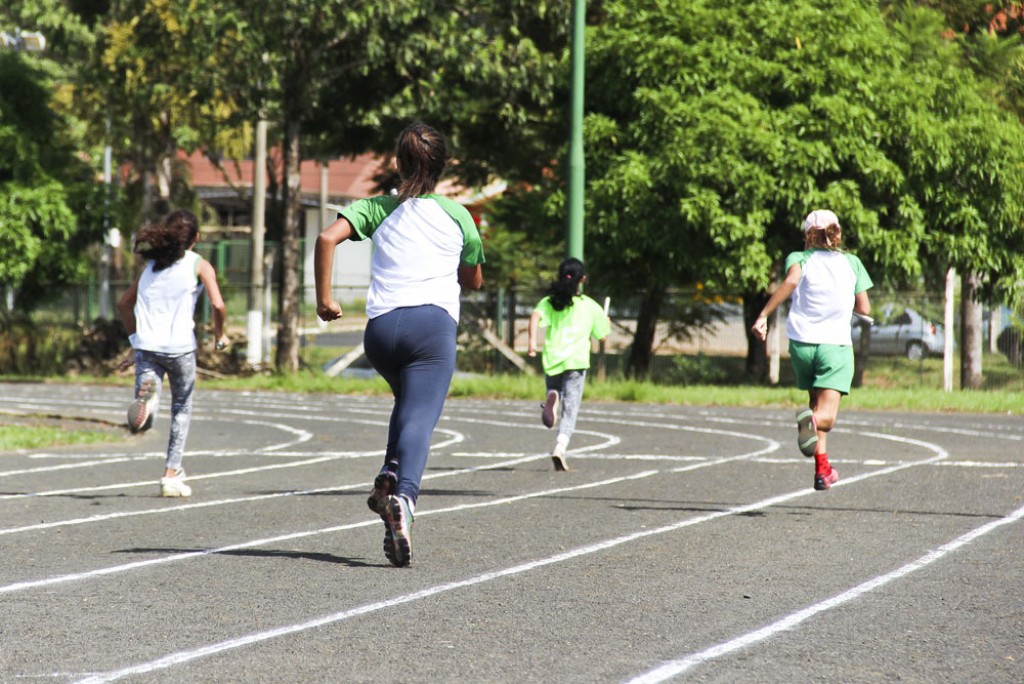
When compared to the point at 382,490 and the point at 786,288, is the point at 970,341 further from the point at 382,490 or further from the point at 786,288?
the point at 382,490

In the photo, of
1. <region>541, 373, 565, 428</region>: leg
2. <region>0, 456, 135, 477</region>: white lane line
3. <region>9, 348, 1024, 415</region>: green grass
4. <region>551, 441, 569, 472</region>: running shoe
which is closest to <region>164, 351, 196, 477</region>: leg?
<region>0, 456, 135, 477</region>: white lane line

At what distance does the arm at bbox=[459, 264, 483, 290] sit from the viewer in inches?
277

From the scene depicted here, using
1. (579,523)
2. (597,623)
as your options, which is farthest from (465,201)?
(597,623)

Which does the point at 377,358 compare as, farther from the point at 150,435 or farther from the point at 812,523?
the point at 150,435

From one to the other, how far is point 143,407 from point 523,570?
3.65 meters

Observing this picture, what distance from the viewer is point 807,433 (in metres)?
9.27

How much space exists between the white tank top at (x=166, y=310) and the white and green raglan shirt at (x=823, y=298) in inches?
153

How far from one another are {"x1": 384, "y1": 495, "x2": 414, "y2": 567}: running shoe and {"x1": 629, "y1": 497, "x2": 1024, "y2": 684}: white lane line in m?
1.78

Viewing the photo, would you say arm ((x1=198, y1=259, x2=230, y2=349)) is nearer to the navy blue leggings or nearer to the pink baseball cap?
the navy blue leggings

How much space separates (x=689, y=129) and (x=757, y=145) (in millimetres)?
1129

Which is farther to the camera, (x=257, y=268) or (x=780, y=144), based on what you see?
(x=257, y=268)

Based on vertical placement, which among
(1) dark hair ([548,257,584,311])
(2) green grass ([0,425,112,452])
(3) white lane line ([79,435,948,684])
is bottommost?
(3) white lane line ([79,435,948,684])

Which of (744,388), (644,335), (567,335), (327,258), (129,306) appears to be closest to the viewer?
(327,258)

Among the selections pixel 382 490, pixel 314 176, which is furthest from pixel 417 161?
pixel 314 176
